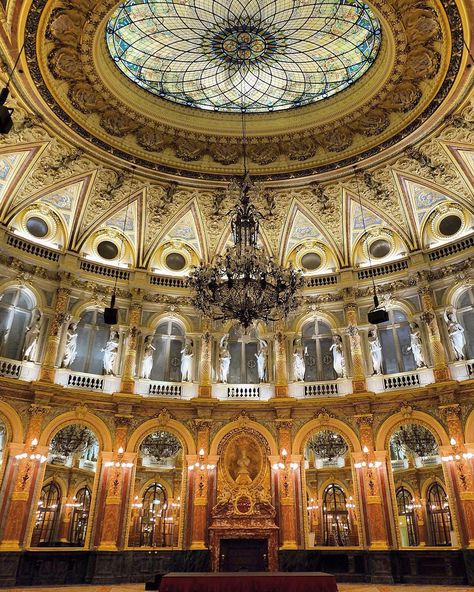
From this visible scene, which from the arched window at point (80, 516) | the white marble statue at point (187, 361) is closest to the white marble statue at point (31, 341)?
the white marble statue at point (187, 361)

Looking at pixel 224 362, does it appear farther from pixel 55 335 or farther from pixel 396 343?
Answer: pixel 396 343

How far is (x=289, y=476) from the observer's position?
17094 millimetres

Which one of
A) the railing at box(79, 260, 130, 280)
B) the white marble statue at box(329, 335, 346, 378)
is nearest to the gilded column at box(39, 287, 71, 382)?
the railing at box(79, 260, 130, 280)

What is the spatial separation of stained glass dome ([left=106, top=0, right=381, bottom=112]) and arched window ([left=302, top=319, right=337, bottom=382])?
8952mm

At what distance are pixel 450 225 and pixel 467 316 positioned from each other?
3753 mm

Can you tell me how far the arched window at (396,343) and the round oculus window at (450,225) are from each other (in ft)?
11.8

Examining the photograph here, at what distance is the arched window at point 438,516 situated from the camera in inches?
878

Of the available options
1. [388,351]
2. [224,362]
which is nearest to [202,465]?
[224,362]

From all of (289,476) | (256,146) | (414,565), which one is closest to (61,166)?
(256,146)

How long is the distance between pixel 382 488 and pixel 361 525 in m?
1.43

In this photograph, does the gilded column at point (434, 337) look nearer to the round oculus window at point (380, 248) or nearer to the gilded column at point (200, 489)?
the round oculus window at point (380, 248)

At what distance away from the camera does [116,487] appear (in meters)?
16.4

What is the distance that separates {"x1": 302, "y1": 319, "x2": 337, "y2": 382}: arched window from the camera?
63.8 feet

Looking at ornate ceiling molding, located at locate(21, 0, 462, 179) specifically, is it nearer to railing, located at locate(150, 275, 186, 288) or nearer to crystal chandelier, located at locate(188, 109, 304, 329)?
railing, located at locate(150, 275, 186, 288)
